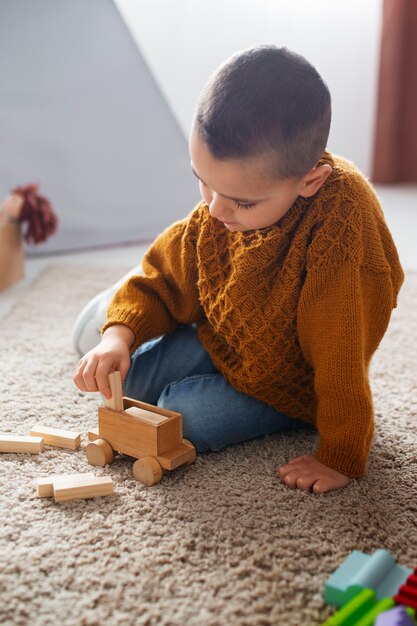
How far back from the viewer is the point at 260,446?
959 millimetres

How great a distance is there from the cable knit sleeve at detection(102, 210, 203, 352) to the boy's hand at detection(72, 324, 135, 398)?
0.14 feet

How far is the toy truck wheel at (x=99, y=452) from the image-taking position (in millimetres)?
885

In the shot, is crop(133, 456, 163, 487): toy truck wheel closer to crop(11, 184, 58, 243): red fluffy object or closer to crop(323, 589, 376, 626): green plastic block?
crop(323, 589, 376, 626): green plastic block

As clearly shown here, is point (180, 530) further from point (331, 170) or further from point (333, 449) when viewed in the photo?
point (331, 170)

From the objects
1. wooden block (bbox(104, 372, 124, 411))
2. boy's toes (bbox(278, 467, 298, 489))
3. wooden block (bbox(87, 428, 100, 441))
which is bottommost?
boy's toes (bbox(278, 467, 298, 489))

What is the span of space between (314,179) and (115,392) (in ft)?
1.14

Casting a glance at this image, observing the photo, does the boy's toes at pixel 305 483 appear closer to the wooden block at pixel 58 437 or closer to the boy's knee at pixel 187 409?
the boy's knee at pixel 187 409

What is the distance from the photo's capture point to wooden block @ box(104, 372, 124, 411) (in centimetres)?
88

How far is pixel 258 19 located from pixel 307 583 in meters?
2.30

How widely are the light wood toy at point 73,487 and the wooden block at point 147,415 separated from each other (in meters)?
0.09

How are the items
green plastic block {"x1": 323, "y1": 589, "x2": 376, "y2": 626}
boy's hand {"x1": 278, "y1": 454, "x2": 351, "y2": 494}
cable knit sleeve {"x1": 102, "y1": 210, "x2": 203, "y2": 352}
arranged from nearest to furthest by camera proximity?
green plastic block {"x1": 323, "y1": 589, "x2": 376, "y2": 626} → boy's hand {"x1": 278, "y1": 454, "x2": 351, "y2": 494} → cable knit sleeve {"x1": 102, "y1": 210, "x2": 203, "y2": 352}

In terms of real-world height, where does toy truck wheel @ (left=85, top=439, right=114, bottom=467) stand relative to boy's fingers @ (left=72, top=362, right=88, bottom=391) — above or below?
below

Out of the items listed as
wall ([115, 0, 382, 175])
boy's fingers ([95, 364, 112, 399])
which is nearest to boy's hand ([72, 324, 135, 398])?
boy's fingers ([95, 364, 112, 399])

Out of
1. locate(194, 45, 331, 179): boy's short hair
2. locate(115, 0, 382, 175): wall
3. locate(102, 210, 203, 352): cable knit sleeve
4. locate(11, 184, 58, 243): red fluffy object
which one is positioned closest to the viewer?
locate(194, 45, 331, 179): boy's short hair
